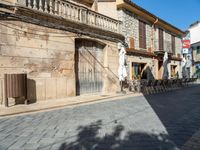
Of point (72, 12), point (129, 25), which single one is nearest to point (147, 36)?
point (129, 25)

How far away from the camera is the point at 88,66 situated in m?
12.1

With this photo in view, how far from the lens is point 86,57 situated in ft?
39.5

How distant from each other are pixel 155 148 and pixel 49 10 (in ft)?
25.9

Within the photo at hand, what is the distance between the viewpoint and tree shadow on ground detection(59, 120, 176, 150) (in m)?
3.81

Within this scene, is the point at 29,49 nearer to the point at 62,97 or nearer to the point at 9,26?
the point at 9,26

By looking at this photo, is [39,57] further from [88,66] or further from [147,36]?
[147,36]

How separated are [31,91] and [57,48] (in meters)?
2.35

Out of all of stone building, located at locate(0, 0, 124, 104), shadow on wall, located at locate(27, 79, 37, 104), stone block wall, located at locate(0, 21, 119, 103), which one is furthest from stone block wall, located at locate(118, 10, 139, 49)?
shadow on wall, located at locate(27, 79, 37, 104)

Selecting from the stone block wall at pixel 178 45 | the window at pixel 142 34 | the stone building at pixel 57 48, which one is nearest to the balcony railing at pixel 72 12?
the stone building at pixel 57 48

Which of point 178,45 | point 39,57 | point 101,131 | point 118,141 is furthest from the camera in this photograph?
point 178,45

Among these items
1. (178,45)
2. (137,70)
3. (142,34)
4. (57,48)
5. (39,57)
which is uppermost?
(178,45)

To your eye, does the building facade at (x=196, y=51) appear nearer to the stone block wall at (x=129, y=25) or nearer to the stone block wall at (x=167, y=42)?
the stone block wall at (x=167, y=42)

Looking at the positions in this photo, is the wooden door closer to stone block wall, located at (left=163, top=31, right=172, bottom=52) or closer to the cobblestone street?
the cobblestone street

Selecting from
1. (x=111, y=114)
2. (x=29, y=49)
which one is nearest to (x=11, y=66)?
(x=29, y=49)
